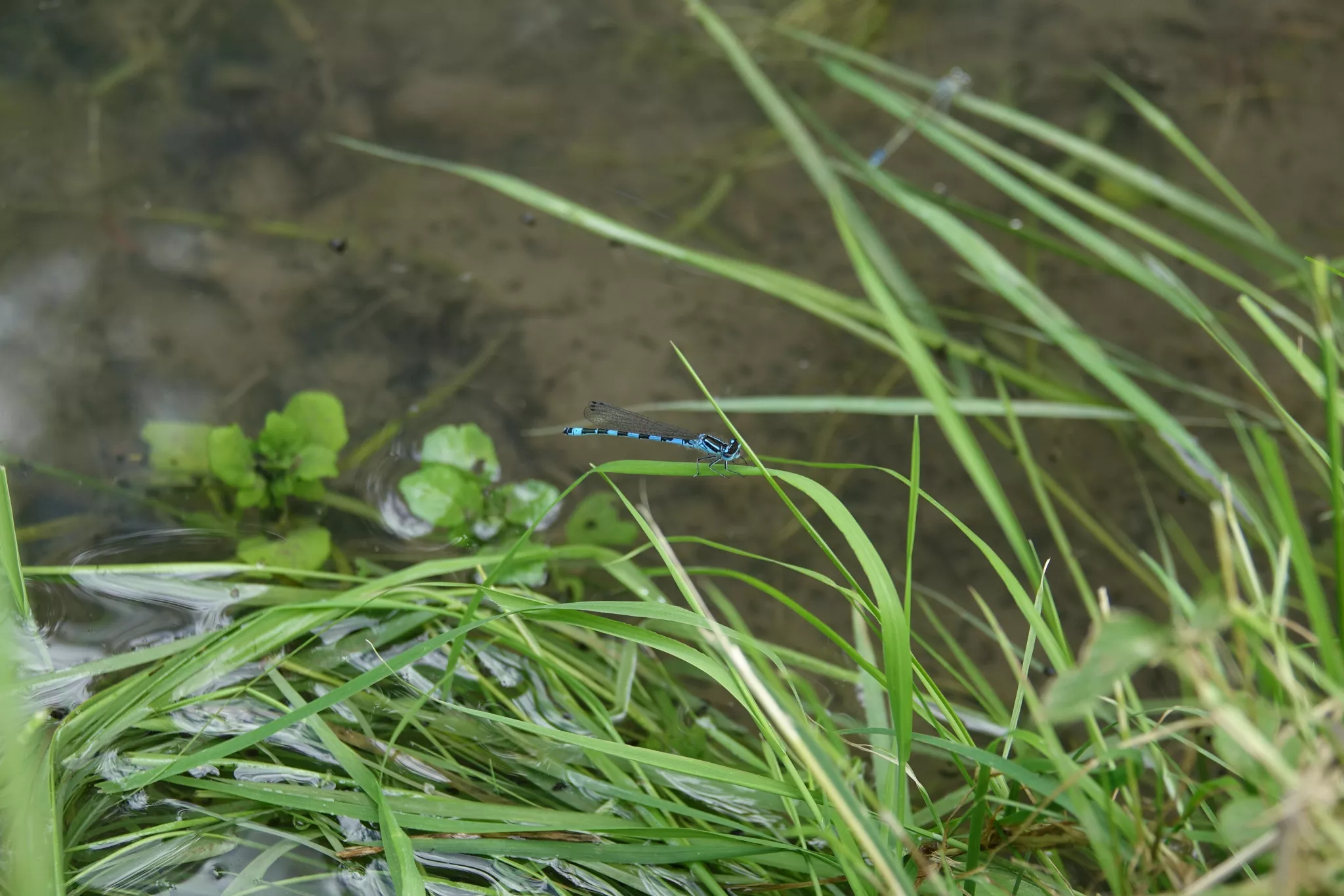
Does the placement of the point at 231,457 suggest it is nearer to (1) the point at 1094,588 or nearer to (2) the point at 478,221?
(2) the point at 478,221

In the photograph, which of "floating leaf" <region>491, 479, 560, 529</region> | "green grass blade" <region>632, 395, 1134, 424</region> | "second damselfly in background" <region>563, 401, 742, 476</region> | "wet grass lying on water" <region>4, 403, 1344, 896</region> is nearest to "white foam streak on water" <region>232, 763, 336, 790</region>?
"wet grass lying on water" <region>4, 403, 1344, 896</region>

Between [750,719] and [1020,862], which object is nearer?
[1020,862]

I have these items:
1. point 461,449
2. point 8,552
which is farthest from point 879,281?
point 8,552

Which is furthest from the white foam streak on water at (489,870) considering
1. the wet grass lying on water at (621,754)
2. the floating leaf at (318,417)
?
the floating leaf at (318,417)

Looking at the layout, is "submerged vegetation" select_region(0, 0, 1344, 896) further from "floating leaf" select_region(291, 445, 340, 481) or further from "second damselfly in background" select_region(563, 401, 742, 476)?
"second damselfly in background" select_region(563, 401, 742, 476)

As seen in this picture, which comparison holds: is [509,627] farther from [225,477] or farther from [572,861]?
[225,477]

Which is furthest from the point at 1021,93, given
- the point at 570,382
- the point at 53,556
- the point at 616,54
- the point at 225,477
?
the point at 53,556

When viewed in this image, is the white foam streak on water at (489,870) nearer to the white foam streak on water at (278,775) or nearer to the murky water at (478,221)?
the white foam streak on water at (278,775)
